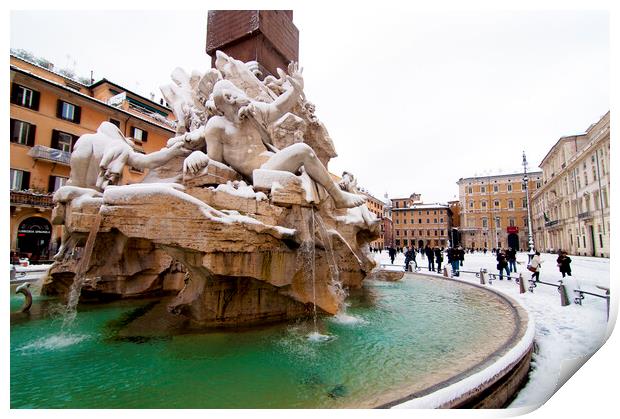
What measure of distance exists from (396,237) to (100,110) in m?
62.8

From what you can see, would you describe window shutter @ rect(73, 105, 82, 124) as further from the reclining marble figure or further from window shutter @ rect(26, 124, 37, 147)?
the reclining marble figure

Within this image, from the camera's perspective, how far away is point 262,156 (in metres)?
5.62

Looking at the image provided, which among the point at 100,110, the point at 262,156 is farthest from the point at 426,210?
the point at 262,156

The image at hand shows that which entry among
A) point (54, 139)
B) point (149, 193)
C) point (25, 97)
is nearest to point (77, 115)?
point (54, 139)

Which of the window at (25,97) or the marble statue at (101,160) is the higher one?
the window at (25,97)

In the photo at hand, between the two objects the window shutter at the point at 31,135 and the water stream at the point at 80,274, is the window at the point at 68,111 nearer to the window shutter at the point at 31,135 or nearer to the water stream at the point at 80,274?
the window shutter at the point at 31,135

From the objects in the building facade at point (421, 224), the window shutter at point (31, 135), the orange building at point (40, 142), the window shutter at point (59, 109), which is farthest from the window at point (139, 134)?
the building facade at point (421, 224)

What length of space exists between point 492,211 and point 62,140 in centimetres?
6587

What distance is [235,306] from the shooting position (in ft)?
15.4

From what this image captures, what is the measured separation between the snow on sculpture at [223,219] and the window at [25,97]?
13976mm

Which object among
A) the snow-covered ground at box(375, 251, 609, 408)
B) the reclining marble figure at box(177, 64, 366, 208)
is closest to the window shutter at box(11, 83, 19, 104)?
the reclining marble figure at box(177, 64, 366, 208)

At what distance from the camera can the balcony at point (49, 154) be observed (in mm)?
15953

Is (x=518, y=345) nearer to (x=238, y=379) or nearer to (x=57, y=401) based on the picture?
(x=238, y=379)

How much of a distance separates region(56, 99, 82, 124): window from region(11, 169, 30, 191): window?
386cm
